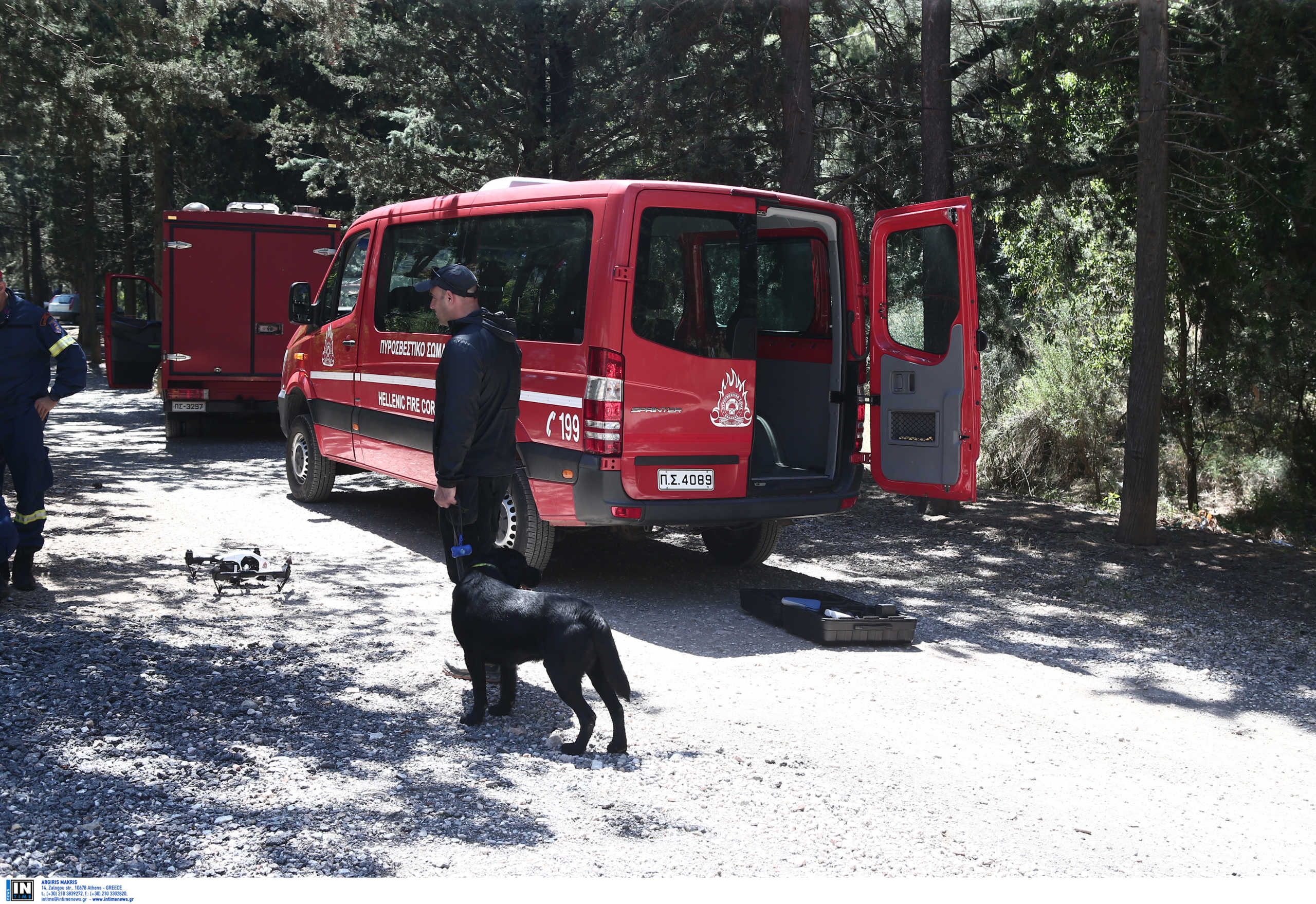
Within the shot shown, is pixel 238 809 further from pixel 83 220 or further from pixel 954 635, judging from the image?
pixel 83 220

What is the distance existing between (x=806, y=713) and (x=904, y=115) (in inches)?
390

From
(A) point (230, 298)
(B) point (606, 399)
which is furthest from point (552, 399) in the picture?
(A) point (230, 298)

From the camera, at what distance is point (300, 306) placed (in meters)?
10.5

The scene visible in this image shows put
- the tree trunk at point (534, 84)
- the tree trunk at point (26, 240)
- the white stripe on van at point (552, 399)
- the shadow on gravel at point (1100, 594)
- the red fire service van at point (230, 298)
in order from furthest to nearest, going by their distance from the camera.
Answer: the tree trunk at point (26, 240) → the tree trunk at point (534, 84) → the red fire service van at point (230, 298) → the white stripe on van at point (552, 399) → the shadow on gravel at point (1100, 594)

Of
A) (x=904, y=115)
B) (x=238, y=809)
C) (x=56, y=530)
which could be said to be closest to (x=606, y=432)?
(x=238, y=809)

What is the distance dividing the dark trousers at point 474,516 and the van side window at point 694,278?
5.83ft

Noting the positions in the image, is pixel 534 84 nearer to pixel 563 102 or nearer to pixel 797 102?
pixel 563 102

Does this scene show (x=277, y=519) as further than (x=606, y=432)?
Yes

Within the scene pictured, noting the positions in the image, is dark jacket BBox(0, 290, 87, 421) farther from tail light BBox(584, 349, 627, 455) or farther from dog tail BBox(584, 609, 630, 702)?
dog tail BBox(584, 609, 630, 702)

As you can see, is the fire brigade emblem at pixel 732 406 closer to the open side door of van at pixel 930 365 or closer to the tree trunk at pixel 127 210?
the open side door of van at pixel 930 365

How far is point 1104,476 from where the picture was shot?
13.9m

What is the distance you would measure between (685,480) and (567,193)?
1975 mm

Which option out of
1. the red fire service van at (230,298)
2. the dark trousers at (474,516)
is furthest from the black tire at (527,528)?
the red fire service van at (230,298)

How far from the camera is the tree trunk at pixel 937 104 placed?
38.3 ft
